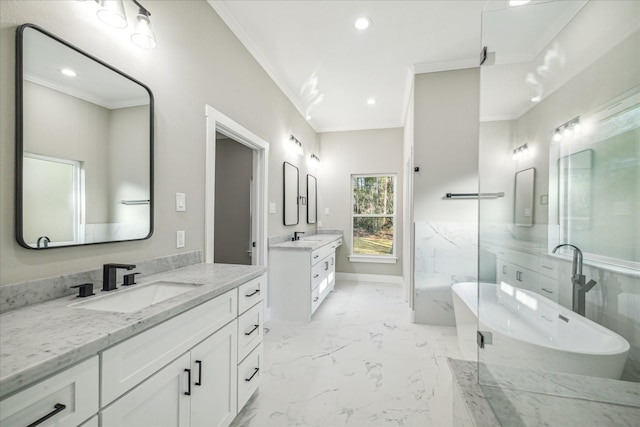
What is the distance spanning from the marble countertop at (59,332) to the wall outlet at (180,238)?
56cm

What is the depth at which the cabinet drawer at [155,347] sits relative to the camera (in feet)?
2.69

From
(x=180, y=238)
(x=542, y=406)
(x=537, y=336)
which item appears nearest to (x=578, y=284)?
(x=537, y=336)

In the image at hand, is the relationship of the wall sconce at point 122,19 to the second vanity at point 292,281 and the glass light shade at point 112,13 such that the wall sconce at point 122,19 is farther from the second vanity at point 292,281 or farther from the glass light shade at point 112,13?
the second vanity at point 292,281

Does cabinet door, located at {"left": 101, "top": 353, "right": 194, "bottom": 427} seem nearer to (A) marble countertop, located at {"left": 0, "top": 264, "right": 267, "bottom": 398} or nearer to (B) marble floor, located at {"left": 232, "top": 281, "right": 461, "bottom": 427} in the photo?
(A) marble countertop, located at {"left": 0, "top": 264, "right": 267, "bottom": 398}

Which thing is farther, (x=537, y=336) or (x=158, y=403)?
(x=537, y=336)

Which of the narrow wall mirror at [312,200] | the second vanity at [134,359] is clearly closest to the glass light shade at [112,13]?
the second vanity at [134,359]

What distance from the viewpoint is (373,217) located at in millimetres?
5102

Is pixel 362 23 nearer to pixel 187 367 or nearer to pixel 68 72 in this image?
pixel 68 72

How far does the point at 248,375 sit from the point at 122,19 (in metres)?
1.97

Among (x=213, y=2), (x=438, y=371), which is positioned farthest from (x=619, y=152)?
(x=213, y=2)

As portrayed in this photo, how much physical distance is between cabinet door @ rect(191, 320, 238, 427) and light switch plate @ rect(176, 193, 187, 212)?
839 millimetres

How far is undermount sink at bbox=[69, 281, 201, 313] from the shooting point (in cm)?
116

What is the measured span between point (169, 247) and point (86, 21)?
120 cm

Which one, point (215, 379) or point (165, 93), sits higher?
point (165, 93)
